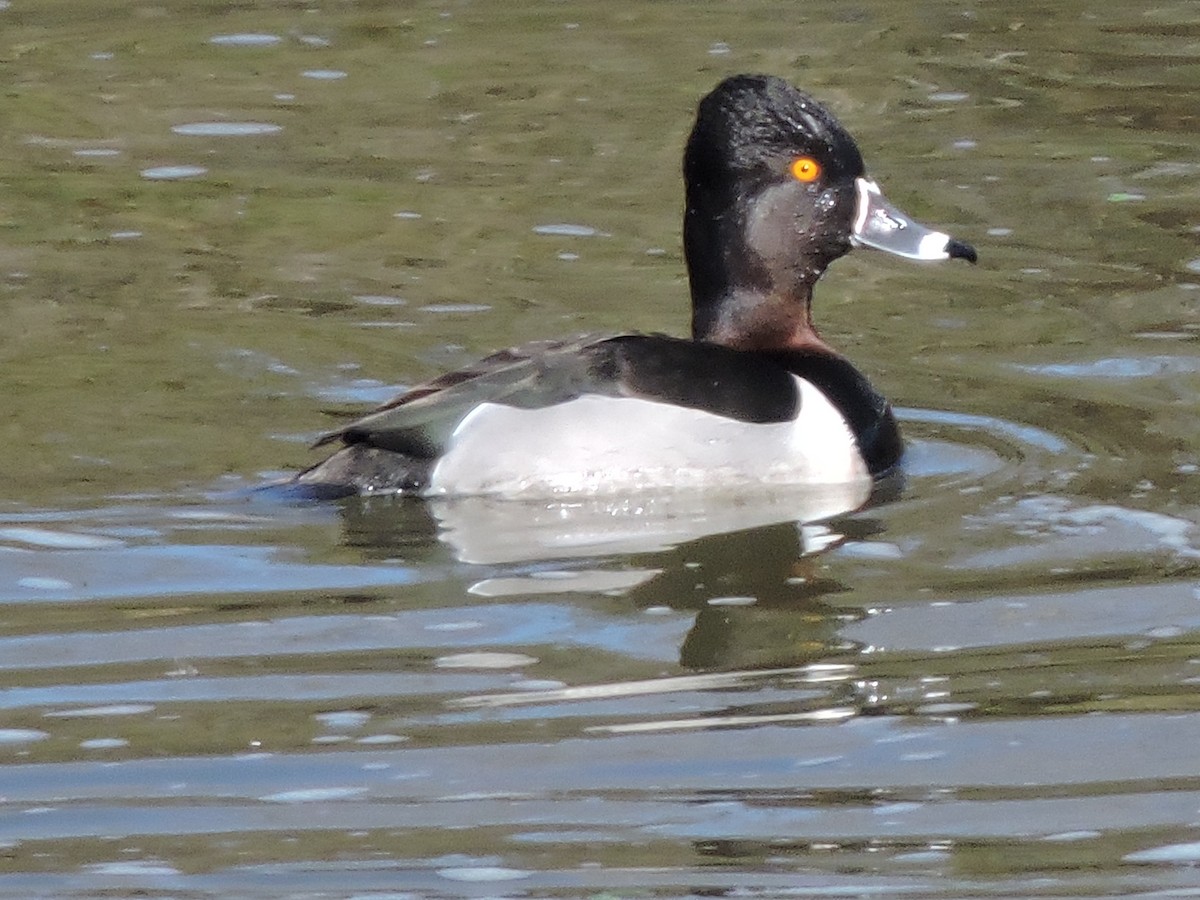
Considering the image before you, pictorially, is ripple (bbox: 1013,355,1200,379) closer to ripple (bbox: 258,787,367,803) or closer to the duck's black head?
the duck's black head

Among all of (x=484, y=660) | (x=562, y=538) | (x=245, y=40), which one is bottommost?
(x=562, y=538)

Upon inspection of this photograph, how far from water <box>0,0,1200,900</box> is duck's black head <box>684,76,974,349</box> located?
703mm

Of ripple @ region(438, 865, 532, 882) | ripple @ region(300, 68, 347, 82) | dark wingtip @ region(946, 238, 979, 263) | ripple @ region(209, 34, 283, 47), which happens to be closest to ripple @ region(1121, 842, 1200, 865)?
ripple @ region(438, 865, 532, 882)

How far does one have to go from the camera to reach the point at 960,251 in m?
7.62

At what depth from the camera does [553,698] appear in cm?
550

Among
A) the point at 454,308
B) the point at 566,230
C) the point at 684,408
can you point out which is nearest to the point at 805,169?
the point at 684,408

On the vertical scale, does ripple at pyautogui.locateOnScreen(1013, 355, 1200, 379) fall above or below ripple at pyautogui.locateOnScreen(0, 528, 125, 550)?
below

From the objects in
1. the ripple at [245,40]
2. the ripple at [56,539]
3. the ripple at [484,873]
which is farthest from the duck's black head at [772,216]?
the ripple at [245,40]

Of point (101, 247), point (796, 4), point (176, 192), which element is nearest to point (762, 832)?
point (101, 247)

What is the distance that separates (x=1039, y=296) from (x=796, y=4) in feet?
19.9

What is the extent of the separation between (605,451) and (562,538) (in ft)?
1.28

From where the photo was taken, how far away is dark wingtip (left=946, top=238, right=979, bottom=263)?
24.9 ft

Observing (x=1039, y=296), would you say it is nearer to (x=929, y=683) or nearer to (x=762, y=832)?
(x=929, y=683)

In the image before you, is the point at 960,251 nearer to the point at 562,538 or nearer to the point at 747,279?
the point at 747,279
